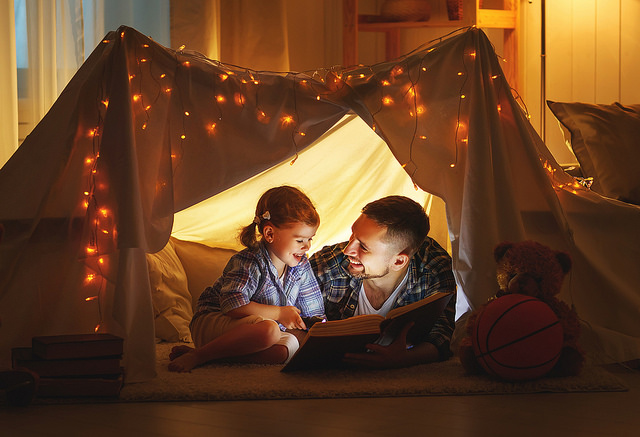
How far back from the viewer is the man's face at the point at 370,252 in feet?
7.39

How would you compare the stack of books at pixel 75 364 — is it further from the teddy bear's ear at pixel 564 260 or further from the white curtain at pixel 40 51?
the white curtain at pixel 40 51

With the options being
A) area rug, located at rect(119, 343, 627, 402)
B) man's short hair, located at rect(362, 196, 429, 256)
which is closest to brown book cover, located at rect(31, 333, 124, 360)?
area rug, located at rect(119, 343, 627, 402)

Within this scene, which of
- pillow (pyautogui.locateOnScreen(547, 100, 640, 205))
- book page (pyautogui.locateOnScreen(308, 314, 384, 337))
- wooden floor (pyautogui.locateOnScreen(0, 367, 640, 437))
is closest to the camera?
wooden floor (pyautogui.locateOnScreen(0, 367, 640, 437))

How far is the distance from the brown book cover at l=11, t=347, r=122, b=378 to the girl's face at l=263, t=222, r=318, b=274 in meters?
0.64

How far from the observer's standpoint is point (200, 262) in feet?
9.35

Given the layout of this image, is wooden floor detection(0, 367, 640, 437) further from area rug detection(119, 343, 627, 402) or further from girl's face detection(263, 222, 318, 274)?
girl's face detection(263, 222, 318, 274)

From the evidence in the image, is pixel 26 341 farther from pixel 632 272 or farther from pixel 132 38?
pixel 632 272

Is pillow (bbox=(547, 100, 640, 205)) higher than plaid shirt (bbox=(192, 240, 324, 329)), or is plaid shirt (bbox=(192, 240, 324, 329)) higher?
pillow (bbox=(547, 100, 640, 205))

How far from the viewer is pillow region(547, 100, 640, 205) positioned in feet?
9.14

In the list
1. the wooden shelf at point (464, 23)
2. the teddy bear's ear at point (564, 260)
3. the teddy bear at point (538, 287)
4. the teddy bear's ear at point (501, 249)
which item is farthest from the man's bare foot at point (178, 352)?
the wooden shelf at point (464, 23)

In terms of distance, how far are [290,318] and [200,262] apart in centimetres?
73

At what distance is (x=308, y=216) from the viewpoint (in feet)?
7.53

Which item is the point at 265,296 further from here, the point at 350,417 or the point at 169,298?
the point at 350,417

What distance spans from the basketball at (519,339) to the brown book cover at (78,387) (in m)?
0.87
